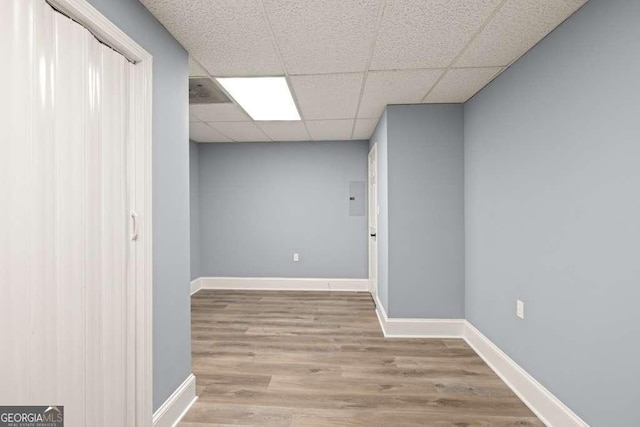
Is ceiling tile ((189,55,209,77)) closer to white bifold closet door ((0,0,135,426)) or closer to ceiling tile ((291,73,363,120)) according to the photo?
ceiling tile ((291,73,363,120))

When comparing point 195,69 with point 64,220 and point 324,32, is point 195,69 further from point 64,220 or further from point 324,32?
point 64,220

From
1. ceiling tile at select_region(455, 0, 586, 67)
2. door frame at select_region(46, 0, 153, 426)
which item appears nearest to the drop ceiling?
ceiling tile at select_region(455, 0, 586, 67)

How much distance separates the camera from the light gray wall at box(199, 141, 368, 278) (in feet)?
16.0

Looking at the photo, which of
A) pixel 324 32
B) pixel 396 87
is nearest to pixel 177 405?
pixel 324 32

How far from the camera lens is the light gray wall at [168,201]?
1662mm

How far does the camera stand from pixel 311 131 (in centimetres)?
424

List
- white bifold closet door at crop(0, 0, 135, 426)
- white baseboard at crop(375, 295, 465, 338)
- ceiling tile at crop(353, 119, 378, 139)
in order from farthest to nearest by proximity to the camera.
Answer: ceiling tile at crop(353, 119, 378, 139) < white baseboard at crop(375, 295, 465, 338) < white bifold closet door at crop(0, 0, 135, 426)

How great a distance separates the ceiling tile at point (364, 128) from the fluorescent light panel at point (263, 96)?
84 cm

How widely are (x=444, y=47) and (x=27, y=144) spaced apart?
2.29m

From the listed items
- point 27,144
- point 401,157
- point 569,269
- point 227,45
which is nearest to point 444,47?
point 401,157

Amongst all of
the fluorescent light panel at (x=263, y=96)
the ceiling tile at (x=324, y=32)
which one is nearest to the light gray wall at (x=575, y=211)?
the ceiling tile at (x=324, y=32)

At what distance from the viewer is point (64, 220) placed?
116cm

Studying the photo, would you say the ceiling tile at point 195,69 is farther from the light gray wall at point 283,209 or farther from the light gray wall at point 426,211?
the light gray wall at point 283,209

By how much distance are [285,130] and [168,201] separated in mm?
2660
